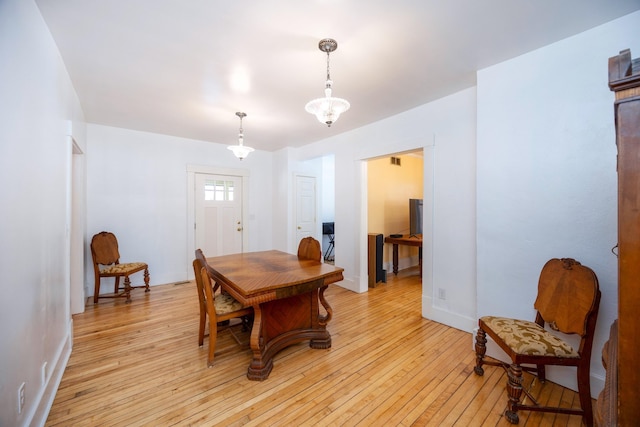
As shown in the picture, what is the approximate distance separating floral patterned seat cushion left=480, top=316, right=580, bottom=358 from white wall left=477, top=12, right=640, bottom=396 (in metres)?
0.35

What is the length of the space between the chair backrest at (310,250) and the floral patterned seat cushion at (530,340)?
1.67 metres

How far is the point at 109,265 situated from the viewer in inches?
147

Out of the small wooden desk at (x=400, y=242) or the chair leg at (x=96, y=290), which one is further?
the small wooden desk at (x=400, y=242)

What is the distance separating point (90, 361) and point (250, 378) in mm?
1456

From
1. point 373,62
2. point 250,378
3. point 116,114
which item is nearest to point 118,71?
point 116,114

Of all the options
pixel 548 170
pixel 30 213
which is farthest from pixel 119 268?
pixel 548 170

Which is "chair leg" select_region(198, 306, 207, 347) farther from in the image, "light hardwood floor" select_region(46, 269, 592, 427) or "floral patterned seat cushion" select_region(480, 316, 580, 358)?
"floral patterned seat cushion" select_region(480, 316, 580, 358)

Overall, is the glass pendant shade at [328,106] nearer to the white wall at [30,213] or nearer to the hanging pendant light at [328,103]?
the hanging pendant light at [328,103]

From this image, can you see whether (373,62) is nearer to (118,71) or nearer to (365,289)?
(118,71)

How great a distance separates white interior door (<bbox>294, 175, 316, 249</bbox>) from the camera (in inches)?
212

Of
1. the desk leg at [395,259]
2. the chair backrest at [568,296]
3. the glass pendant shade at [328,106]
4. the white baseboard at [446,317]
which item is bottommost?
the white baseboard at [446,317]

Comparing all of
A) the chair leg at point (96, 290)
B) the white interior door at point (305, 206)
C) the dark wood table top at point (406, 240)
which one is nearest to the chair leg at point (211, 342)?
the chair leg at point (96, 290)

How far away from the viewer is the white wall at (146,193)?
12.9 feet

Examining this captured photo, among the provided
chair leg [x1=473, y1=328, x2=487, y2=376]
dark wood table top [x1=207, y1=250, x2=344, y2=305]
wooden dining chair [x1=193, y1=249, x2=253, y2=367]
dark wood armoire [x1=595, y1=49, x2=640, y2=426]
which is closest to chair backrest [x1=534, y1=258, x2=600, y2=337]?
chair leg [x1=473, y1=328, x2=487, y2=376]
